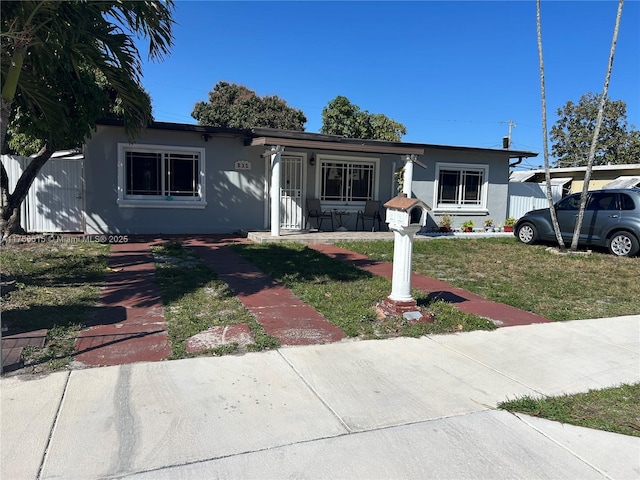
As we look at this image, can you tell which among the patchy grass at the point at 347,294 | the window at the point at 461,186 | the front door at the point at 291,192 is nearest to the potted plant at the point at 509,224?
the window at the point at 461,186

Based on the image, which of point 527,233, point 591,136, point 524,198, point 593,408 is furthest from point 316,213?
point 591,136

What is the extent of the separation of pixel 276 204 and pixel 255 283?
4947 millimetres

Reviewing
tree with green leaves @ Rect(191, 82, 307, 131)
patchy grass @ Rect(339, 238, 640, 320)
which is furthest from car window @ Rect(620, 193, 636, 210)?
tree with green leaves @ Rect(191, 82, 307, 131)

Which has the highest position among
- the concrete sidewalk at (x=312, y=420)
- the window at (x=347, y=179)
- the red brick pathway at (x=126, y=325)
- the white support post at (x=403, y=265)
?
the window at (x=347, y=179)

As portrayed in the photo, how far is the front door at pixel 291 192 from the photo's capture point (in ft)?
46.4

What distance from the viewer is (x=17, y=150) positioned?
59.2 feet

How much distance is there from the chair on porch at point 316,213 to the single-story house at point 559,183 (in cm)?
796

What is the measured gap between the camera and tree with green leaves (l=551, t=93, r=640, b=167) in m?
35.9

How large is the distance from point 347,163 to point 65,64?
9251 millimetres

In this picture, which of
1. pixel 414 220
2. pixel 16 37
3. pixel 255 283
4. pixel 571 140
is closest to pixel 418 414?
pixel 414 220

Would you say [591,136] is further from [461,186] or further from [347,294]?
[347,294]

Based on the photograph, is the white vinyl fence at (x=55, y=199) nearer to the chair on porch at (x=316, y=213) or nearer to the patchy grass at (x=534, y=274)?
the chair on porch at (x=316, y=213)

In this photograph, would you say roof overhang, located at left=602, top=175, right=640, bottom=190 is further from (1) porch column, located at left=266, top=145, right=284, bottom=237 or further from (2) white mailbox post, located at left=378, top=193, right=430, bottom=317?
(2) white mailbox post, located at left=378, top=193, right=430, bottom=317

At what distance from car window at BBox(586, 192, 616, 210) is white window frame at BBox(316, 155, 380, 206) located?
6145 millimetres
